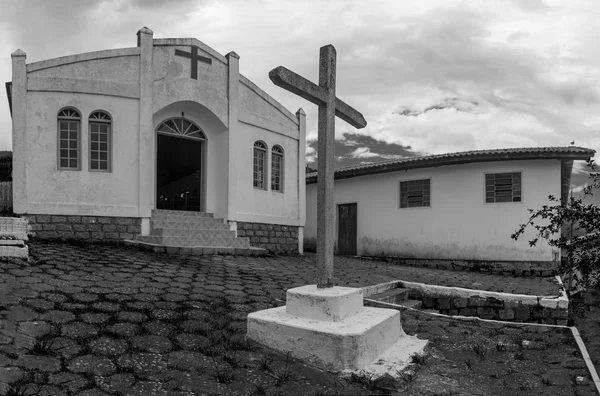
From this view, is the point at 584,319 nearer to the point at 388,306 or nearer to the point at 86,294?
the point at 388,306

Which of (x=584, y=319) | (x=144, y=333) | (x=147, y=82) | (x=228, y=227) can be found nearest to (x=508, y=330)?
(x=584, y=319)

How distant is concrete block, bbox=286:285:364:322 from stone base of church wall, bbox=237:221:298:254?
822 centimetres

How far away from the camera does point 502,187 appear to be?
12242mm

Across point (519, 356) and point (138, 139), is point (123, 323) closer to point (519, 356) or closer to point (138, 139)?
point (519, 356)

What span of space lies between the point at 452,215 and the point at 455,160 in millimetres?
1542

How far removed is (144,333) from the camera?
3.97m

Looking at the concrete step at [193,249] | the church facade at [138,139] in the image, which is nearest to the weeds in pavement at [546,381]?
the concrete step at [193,249]

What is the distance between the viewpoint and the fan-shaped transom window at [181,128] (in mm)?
11649

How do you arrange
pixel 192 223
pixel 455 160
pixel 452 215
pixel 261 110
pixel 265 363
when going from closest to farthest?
pixel 265 363 < pixel 192 223 < pixel 455 160 < pixel 261 110 < pixel 452 215

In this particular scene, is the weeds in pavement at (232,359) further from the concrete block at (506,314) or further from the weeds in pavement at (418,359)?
the concrete block at (506,314)

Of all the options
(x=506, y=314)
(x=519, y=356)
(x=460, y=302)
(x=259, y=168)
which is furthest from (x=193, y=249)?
(x=519, y=356)

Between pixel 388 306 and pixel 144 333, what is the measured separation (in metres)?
3.03

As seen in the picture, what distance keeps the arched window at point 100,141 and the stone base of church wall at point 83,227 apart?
3.80 feet

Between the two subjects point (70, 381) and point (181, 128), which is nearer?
point (70, 381)
